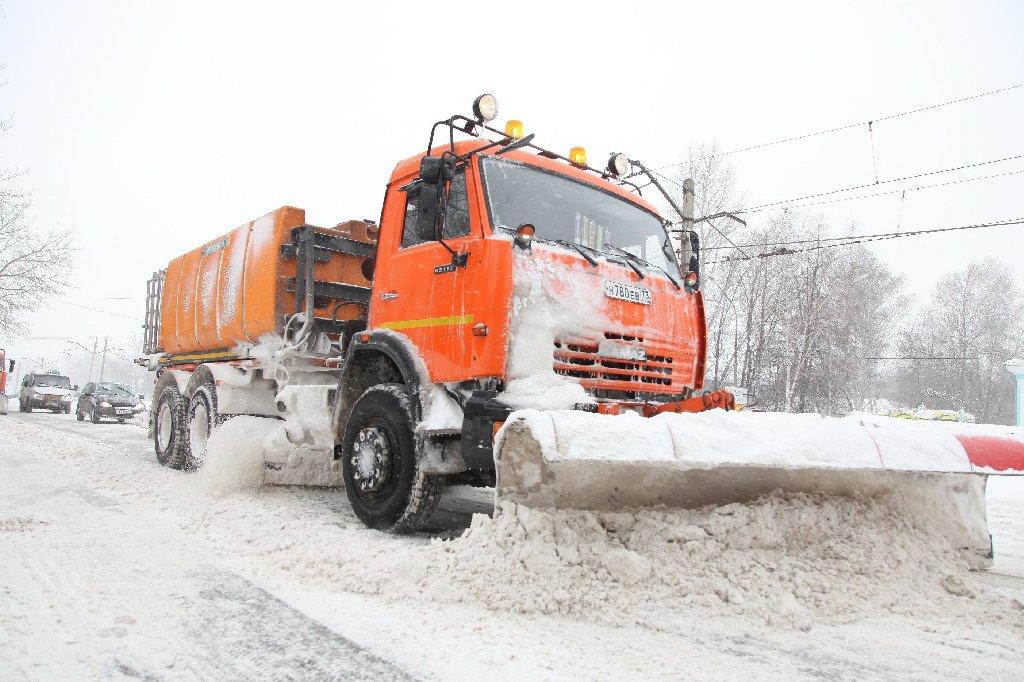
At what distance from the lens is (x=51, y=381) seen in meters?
27.5

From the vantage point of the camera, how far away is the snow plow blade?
9.64 feet

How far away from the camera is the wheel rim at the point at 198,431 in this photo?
7.86 m

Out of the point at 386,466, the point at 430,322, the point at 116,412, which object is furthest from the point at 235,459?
the point at 116,412

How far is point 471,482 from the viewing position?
448cm

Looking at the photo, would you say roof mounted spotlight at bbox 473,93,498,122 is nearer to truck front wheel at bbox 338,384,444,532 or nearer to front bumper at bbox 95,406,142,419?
truck front wheel at bbox 338,384,444,532

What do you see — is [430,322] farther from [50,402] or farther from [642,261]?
[50,402]

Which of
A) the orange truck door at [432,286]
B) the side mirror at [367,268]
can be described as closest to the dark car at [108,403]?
the side mirror at [367,268]

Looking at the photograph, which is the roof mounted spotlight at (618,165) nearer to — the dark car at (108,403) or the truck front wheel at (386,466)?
the truck front wheel at (386,466)

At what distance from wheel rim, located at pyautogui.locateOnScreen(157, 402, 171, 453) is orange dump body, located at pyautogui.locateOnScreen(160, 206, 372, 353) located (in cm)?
83

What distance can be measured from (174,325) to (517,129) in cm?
658

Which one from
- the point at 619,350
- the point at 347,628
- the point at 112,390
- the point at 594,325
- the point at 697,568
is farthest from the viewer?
the point at 112,390

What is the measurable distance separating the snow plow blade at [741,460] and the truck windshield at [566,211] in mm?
1785

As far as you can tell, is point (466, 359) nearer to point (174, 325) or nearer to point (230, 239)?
point (230, 239)

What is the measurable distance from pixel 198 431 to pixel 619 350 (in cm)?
578
